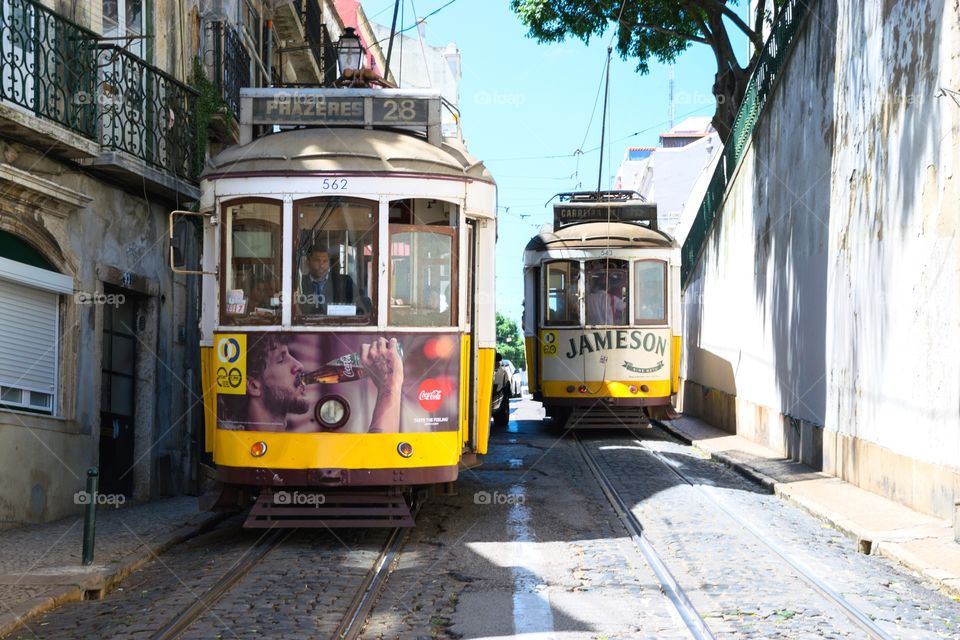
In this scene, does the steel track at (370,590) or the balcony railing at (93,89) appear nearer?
the steel track at (370,590)

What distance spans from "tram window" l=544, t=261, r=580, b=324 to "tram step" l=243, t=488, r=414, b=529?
9.19 metres

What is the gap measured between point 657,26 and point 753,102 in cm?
399

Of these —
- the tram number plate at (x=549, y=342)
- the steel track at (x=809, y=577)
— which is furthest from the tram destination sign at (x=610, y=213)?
the steel track at (x=809, y=577)

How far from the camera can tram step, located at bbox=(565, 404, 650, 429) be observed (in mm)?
17969

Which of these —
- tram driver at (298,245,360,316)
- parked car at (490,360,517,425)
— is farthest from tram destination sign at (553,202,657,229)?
tram driver at (298,245,360,316)

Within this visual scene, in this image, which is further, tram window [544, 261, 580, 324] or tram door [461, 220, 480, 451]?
tram window [544, 261, 580, 324]

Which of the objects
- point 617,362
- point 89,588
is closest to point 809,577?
point 89,588

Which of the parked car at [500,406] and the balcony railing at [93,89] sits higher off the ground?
the balcony railing at [93,89]

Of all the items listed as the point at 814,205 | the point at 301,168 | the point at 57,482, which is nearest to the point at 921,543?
the point at 301,168

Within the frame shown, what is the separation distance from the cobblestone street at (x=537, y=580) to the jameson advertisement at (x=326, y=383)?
102 cm

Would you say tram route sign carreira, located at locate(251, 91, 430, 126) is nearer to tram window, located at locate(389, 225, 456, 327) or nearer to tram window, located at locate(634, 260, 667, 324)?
tram window, located at locate(389, 225, 456, 327)

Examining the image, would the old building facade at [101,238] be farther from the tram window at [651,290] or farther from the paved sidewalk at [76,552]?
Result: the tram window at [651,290]

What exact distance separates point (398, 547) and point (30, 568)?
2.72m

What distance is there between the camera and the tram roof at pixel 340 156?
8930 millimetres
